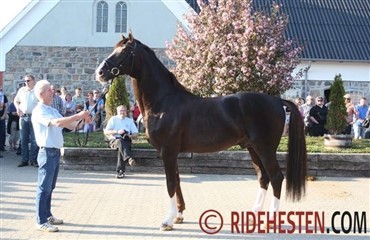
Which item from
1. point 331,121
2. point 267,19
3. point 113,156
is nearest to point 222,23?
point 267,19

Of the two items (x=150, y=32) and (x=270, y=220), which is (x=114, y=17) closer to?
(x=150, y=32)

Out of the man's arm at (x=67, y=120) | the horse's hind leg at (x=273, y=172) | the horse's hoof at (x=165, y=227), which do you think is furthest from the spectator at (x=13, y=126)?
the horse's hind leg at (x=273, y=172)

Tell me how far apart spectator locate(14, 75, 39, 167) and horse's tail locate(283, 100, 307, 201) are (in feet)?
20.5

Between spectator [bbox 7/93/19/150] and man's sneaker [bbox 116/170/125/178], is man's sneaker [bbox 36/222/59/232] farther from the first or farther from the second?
spectator [bbox 7/93/19/150]

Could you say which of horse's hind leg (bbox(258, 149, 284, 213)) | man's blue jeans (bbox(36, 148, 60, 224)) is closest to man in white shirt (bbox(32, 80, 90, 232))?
man's blue jeans (bbox(36, 148, 60, 224))

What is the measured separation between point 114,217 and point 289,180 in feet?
8.12

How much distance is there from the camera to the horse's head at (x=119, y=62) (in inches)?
245

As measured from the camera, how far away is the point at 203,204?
7.74 meters

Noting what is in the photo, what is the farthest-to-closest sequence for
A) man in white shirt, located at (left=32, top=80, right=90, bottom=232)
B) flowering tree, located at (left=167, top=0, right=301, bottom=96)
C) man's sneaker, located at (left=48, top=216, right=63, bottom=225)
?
flowering tree, located at (left=167, top=0, right=301, bottom=96)
man's sneaker, located at (left=48, top=216, right=63, bottom=225)
man in white shirt, located at (left=32, top=80, right=90, bottom=232)

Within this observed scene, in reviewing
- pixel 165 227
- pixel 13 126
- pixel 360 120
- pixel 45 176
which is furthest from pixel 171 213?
pixel 360 120

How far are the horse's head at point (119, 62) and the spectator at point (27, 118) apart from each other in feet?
16.3

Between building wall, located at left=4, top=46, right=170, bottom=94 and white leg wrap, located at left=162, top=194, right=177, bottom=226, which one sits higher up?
building wall, located at left=4, top=46, right=170, bottom=94

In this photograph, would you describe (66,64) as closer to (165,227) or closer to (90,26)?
(90,26)

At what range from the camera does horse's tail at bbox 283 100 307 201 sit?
6465 millimetres
